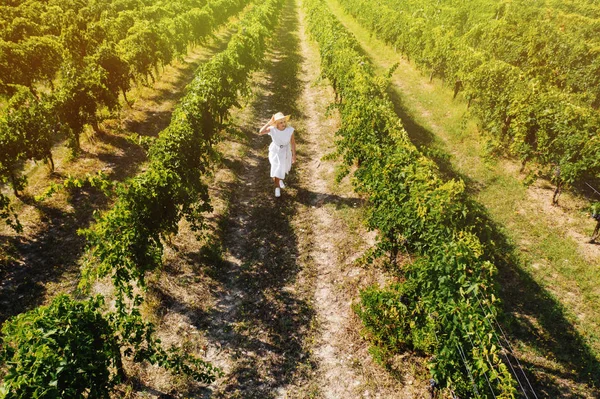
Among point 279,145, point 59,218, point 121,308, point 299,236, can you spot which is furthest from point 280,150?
point 59,218

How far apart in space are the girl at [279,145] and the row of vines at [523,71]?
7.97 metres

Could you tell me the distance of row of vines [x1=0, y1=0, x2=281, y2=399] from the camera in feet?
14.0

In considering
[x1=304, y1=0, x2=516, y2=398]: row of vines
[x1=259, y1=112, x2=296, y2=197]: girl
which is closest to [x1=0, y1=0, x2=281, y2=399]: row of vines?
[x1=259, y1=112, x2=296, y2=197]: girl

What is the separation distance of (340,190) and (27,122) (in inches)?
382

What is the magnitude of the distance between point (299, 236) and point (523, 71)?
47.6 ft

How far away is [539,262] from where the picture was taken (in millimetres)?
9125

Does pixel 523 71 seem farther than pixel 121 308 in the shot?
Yes

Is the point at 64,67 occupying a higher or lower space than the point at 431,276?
lower

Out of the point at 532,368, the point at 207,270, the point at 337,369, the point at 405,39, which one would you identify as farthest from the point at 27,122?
the point at 405,39

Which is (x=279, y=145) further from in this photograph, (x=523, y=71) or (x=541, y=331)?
(x=523, y=71)

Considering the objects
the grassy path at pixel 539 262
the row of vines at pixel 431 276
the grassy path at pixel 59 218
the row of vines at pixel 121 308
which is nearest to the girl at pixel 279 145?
the row of vines at pixel 121 308

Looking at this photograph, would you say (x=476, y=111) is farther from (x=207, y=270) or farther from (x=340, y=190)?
(x=207, y=270)

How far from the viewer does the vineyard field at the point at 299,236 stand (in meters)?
5.62

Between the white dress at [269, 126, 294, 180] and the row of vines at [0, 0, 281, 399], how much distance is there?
192 centimetres
